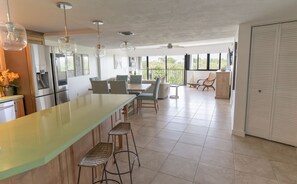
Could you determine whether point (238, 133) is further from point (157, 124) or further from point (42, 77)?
point (42, 77)

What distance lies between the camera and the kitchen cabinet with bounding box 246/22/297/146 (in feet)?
8.55

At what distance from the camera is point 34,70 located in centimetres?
334

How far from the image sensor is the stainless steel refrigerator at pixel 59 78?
152 inches

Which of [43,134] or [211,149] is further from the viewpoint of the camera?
[211,149]

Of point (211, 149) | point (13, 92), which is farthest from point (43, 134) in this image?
point (13, 92)

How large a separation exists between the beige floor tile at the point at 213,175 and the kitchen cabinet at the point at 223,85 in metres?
4.76

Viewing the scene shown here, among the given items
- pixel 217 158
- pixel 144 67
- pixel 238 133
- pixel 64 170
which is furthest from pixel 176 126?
pixel 144 67

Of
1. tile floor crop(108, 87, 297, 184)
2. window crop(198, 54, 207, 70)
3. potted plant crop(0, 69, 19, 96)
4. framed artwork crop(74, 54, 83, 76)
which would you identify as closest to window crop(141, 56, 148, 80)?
window crop(198, 54, 207, 70)

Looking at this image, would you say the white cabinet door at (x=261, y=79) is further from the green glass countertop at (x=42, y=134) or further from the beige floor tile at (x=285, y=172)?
the green glass countertop at (x=42, y=134)

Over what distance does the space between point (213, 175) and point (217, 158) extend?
0.42 metres

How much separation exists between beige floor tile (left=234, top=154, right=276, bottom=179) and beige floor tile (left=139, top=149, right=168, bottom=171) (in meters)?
1.01

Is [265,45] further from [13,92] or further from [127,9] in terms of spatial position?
[13,92]

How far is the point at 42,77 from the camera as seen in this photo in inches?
140

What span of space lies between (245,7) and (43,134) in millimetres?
2629
